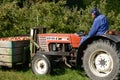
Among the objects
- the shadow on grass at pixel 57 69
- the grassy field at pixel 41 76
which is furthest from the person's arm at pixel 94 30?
the shadow on grass at pixel 57 69

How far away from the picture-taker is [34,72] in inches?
396

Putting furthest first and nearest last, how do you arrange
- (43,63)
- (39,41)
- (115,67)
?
1. (39,41)
2. (43,63)
3. (115,67)

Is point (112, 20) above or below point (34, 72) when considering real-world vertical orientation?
above

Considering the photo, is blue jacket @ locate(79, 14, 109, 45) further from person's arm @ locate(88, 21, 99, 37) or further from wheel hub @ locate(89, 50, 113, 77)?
wheel hub @ locate(89, 50, 113, 77)

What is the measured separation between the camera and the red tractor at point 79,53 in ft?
27.0

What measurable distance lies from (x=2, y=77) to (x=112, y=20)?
299 inches

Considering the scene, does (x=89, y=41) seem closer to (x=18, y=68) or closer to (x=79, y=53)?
(x=79, y=53)

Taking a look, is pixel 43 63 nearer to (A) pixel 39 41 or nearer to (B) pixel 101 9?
(A) pixel 39 41

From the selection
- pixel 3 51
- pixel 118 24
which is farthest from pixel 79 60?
pixel 118 24

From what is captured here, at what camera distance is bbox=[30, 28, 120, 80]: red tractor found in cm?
824

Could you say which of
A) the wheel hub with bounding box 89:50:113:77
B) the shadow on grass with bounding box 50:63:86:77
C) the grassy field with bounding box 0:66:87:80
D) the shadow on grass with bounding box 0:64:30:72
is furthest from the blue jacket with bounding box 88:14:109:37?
Answer: the shadow on grass with bounding box 0:64:30:72

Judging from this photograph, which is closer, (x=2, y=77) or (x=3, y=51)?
(x=2, y=77)

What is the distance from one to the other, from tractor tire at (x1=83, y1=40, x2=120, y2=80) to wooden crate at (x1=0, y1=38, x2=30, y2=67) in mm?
2546

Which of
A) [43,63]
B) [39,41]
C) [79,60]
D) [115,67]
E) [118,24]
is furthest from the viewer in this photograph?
[118,24]
